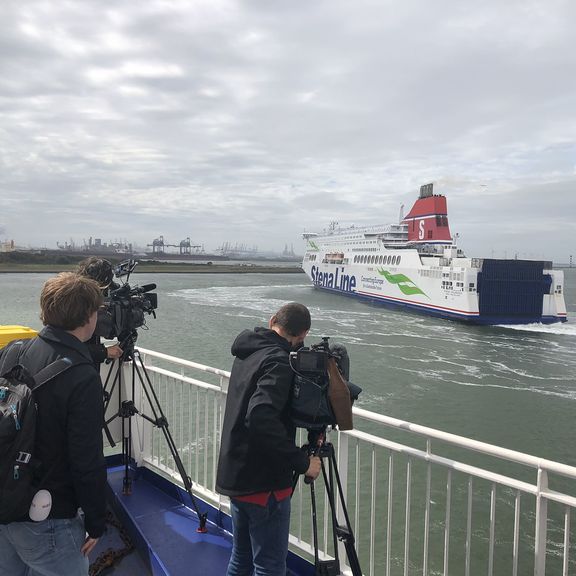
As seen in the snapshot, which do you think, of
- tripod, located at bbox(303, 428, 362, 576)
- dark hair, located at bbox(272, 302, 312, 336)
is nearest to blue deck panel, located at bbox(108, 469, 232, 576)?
tripod, located at bbox(303, 428, 362, 576)

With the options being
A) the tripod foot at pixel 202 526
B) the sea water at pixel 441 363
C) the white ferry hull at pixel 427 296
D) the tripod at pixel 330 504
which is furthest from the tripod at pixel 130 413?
the white ferry hull at pixel 427 296

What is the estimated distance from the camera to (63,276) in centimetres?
171

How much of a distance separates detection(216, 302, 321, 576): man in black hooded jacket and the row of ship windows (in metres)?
32.2

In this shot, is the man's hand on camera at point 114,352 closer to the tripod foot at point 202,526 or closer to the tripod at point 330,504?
the tripod foot at point 202,526

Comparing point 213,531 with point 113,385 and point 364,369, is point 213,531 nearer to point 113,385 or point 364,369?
point 113,385

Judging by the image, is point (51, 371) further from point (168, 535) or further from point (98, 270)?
point (168, 535)

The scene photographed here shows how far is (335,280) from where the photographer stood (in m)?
42.1

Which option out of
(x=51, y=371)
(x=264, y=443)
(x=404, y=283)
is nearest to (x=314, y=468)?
(x=264, y=443)

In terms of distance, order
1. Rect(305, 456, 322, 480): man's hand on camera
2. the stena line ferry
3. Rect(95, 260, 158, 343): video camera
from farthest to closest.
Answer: the stena line ferry
Rect(95, 260, 158, 343): video camera
Rect(305, 456, 322, 480): man's hand on camera

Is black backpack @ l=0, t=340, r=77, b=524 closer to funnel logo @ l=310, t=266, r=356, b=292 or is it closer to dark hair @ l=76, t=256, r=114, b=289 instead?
dark hair @ l=76, t=256, r=114, b=289

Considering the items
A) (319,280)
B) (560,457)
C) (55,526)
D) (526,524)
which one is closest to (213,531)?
(55,526)

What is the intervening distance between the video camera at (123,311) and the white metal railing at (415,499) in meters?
0.50

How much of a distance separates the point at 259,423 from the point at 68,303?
759 millimetres

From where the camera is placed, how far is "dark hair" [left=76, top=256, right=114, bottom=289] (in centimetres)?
287
